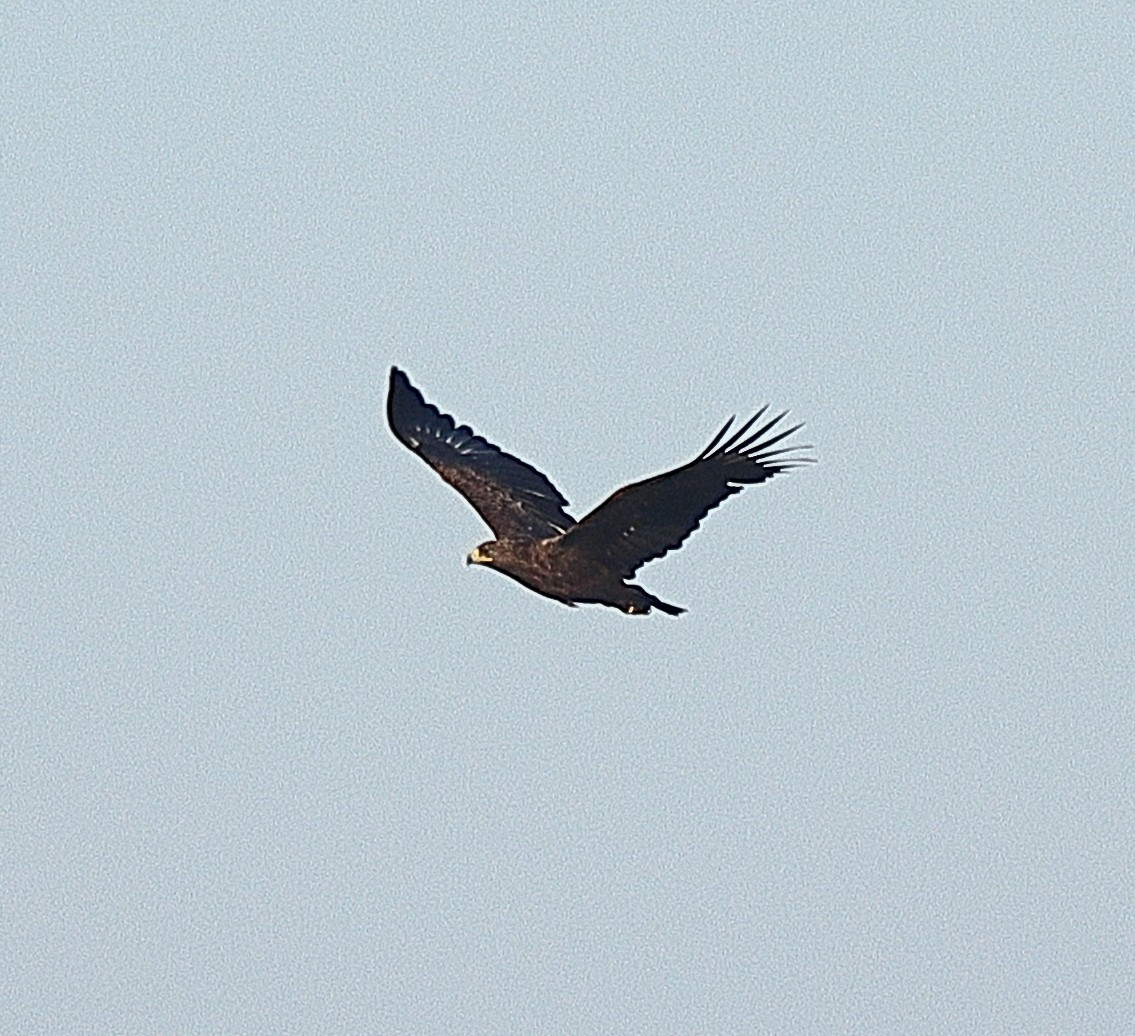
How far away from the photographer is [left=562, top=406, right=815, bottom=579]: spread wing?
23844 millimetres

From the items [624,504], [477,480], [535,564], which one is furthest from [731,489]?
[477,480]

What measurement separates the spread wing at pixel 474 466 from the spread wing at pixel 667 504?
2.78m

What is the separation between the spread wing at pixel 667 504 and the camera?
23.8m

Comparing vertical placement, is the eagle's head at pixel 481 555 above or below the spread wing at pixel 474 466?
below

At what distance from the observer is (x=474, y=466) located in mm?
29312

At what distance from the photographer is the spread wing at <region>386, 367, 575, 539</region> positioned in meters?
28.3

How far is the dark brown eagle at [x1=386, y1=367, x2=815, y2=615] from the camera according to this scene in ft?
78.7

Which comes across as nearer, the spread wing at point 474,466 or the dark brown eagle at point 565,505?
the dark brown eagle at point 565,505

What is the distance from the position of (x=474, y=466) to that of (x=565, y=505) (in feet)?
3.00

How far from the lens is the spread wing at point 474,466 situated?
1115 inches

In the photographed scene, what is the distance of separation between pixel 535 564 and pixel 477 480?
305cm

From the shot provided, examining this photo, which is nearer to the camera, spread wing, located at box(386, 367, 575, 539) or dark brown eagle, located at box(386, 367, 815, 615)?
dark brown eagle, located at box(386, 367, 815, 615)

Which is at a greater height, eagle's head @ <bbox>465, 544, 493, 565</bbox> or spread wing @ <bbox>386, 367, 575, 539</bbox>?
spread wing @ <bbox>386, 367, 575, 539</bbox>

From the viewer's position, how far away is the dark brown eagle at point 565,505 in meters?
24.0
